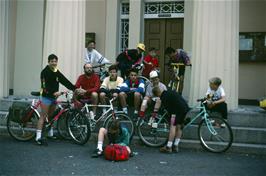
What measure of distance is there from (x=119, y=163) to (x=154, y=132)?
174 centimetres

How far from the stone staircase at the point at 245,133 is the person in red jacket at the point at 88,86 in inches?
50.6

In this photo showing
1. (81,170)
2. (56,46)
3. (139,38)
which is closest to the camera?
(81,170)

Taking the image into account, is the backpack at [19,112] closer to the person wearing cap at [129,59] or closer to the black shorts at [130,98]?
the black shorts at [130,98]

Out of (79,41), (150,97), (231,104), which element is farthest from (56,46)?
(231,104)

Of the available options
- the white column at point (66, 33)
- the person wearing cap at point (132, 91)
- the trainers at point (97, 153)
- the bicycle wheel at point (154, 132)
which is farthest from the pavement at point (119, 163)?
the white column at point (66, 33)

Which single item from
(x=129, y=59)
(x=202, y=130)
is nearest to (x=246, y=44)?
(x=129, y=59)

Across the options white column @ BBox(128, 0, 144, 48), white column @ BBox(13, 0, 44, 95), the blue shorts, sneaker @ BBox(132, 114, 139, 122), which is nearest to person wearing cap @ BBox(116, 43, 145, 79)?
sneaker @ BBox(132, 114, 139, 122)

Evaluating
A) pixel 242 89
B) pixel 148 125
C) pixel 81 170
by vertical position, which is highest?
pixel 242 89

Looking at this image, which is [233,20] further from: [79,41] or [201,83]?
[79,41]

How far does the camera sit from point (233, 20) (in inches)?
403

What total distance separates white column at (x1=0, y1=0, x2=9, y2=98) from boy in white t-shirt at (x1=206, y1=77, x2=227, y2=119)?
19.4ft

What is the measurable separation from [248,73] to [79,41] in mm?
5004

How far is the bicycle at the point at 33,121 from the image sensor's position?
9.87m

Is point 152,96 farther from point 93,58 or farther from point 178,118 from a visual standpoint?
point 93,58
